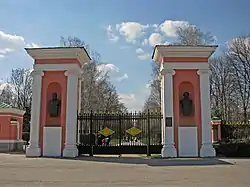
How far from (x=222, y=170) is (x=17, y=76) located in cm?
5259

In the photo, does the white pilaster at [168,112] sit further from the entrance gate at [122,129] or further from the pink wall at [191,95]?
the entrance gate at [122,129]

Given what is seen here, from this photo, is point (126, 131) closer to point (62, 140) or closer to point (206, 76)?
point (62, 140)

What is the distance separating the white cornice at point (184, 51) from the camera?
69.7 ft

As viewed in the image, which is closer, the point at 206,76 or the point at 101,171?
the point at 101,171

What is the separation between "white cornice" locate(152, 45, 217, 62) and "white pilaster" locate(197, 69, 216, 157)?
1106 millimetres

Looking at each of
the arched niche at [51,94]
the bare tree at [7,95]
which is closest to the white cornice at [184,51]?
the arched niche at [51,94]

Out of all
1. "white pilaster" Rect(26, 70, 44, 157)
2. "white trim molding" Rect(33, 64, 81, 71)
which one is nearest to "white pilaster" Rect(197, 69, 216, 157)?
"white trim molding" Rect(33, 64, 81, 71)

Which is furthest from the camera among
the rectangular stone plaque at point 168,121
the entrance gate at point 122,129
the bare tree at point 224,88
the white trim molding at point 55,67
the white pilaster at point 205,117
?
the bare tree at point 224,88

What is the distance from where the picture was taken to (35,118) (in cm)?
2148

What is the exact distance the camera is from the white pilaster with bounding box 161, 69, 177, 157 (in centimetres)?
2064

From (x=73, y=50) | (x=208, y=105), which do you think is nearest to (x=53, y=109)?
(x=73, y=50)

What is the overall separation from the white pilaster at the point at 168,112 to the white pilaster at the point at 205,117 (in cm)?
183

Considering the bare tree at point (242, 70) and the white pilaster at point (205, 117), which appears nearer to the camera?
the white pilaster at point (205, 117)

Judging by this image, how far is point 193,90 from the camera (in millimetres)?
22109
